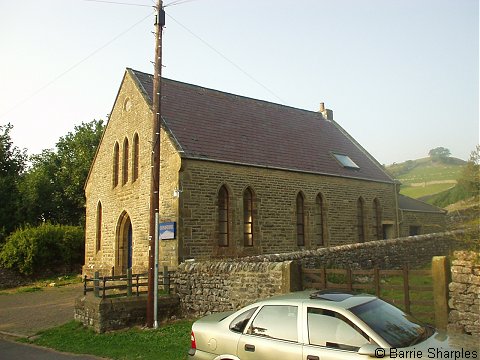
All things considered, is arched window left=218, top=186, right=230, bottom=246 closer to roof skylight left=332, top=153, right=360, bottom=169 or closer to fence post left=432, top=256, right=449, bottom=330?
roof skylight left=332, top=153, right=360, bottom=169

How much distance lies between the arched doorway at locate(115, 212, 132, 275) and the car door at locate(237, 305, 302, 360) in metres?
16.4

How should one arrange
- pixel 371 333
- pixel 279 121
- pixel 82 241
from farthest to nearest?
pixel 82 241 → pixel 279 121 → pixel 371 333

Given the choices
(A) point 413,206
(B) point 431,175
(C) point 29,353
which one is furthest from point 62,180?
(B) point 431,175

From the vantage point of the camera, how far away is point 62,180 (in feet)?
136

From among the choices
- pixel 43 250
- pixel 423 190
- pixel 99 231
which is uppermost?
pixel 423 190

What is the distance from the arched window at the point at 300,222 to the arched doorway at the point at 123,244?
8.58 meters

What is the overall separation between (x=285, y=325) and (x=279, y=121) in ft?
71.6

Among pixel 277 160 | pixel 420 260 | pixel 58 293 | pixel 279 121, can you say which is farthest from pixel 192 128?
pixel 420 260

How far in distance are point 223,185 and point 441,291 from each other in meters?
11.7

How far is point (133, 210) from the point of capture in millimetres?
→ 20875

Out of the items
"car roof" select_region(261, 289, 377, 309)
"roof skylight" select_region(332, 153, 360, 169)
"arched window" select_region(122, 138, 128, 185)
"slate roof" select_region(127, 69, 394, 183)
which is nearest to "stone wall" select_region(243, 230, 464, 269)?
"slate roof" select_region(127, 69, 394, 183)

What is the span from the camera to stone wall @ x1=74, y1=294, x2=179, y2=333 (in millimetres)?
12938

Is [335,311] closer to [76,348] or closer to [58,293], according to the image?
[76,348]

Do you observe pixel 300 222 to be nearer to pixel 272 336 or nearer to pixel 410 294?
pixel 410 294
